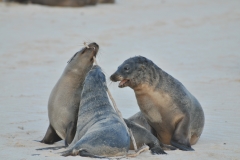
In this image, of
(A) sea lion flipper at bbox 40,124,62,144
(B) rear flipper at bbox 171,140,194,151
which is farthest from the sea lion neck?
(A) sea lion flipper at bbox 40,124,62,144

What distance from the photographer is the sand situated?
7891 millimetres

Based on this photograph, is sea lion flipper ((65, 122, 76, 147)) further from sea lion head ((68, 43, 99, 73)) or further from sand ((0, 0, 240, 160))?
sea lion head ((68, 43, 99, 73))

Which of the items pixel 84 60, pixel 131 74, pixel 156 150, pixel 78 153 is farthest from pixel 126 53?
pixel 78 153

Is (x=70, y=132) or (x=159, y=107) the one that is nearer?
(x=70, y=132)

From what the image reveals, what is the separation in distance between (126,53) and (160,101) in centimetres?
636

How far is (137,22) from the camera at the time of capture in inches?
654

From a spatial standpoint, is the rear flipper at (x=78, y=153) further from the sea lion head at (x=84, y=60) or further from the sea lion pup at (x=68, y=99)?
the sea lion head at (x=84, y=60)

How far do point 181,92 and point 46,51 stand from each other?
669cm

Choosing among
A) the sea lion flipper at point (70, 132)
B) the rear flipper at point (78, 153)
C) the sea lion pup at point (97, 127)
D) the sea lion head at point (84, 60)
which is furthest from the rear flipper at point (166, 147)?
the sea lion head at point (84, 60)

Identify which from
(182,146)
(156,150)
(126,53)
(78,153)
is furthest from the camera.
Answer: (126,53)

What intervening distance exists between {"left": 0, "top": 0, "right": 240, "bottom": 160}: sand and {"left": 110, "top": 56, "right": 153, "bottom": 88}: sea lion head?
2.97 feet

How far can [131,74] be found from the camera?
7.13 meters

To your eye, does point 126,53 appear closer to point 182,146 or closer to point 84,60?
point 84,60

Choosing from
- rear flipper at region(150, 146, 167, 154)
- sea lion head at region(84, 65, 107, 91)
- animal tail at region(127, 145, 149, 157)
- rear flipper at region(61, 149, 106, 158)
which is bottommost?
rear flipper at region(150, 146, 167, 154)
